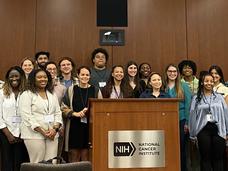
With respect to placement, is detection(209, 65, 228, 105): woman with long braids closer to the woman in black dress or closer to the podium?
A: the podium

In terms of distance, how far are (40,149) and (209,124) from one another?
1.85 m

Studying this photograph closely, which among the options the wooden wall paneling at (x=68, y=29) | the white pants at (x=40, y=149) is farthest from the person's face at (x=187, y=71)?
the white pants at (x=40, y=149)

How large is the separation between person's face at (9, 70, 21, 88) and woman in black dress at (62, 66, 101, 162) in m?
0.59

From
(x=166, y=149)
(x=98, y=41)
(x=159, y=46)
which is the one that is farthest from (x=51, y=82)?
(x=159, y=46)

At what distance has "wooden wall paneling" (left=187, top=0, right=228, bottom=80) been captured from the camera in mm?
5750

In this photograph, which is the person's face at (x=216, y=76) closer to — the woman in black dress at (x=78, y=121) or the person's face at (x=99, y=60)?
the person's face at (x=99, y=60)

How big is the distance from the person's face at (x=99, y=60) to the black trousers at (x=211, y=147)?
1719 millimetres

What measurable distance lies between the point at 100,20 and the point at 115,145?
314 cm

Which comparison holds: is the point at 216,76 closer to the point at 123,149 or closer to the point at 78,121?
the point at 78,121

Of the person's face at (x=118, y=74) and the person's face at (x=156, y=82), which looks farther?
the person's face at (x=118, y=74)

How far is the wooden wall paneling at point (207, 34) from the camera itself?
5750 mm

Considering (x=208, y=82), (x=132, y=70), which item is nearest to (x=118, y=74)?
(x=132, y=70)

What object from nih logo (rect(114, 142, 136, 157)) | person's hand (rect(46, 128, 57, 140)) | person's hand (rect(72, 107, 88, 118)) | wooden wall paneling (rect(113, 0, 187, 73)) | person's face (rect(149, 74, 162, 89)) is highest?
wooden wall paneling (rect(113, 0, 187, 73))

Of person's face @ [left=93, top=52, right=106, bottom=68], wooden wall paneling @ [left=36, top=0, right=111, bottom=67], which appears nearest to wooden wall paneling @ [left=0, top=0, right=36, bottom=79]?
wooden wall paneling @ [left=36, top=0, right=111, bottom=67]
